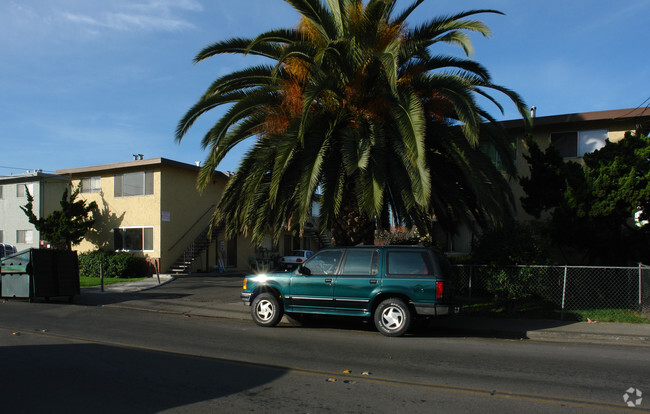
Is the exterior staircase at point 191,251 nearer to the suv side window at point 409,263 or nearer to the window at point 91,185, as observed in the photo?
the window at point 91,185

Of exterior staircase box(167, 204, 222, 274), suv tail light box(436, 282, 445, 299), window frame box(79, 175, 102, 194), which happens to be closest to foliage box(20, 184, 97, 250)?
window frame box(79, 175, 102, 194)

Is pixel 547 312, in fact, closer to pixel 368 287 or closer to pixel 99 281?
pixel 368 287

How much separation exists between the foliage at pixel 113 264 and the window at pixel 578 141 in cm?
1954

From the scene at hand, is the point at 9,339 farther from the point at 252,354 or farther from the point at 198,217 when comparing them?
the point at 198,217

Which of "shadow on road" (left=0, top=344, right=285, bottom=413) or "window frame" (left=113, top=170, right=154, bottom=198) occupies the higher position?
"window frame" (left=113, top=170, right=154, bottom=198)

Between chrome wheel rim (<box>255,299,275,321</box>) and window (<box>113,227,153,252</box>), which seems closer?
chrome wheel rim (<box>255,299,275,321</box>)

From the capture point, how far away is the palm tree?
10758 mm

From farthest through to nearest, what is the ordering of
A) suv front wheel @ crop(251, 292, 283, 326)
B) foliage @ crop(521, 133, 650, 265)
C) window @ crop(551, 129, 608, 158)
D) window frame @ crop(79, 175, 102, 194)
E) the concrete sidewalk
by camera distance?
window frame @ crop(79, 175, 102, 194), window @ crop(551, 129, 608, 158), foliage @ crop(521, 133, 650, 265), suv front wheel @ crop(251, 292, 283, 326), the concrete sidewalk

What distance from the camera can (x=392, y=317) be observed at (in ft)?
32.3

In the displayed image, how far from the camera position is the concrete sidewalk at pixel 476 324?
10070 millimetres

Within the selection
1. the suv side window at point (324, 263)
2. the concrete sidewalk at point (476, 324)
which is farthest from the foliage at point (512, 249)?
the suv side window at point (324, 263)

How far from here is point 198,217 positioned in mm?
28266

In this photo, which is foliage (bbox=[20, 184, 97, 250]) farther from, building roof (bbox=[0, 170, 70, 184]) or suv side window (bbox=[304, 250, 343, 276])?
suv side window (bbox=[304, 250, 343, 276])

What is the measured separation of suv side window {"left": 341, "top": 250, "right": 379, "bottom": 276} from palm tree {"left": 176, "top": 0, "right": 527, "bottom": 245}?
3.25 feet
